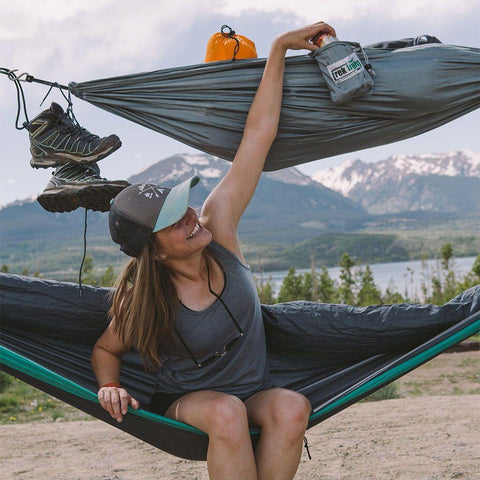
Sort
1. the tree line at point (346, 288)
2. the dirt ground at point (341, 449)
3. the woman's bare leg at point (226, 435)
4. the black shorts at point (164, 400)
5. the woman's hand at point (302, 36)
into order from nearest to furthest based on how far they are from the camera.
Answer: the woman's bare leg at point (226, 435)
the black shorts at point (164, 400)
the woman's hand at point (302, 36)
the dirt ground at point (341, 449)
the tree line at point (346, 288)

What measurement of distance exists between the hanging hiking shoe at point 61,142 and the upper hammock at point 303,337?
17.3 inches

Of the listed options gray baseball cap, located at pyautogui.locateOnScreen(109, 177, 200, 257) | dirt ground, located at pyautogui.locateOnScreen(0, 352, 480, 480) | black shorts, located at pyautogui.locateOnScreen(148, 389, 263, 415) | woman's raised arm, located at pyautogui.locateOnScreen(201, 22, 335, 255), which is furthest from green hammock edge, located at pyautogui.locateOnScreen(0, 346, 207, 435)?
dirt ground, located at pyautogui.locateOnScreen(0, 352, 480, 480)

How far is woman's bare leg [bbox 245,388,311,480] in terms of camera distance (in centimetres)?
176

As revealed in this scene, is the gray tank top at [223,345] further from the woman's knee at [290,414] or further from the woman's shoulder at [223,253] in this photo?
the woman's knee at [290,414]

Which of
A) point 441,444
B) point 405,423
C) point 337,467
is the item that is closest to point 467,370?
point 405,423

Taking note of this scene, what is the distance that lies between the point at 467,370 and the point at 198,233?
234 inches

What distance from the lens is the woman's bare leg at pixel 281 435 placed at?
176cm

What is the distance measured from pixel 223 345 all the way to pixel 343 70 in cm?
97

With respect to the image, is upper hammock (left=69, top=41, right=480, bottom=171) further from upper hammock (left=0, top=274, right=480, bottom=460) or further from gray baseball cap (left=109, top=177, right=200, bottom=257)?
upper hammock (left=0, top=274, right=480, bottom=460)

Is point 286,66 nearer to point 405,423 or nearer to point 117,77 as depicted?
point 117,77

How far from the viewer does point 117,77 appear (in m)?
2.24

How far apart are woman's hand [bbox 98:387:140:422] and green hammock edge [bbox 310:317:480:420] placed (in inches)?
24.0

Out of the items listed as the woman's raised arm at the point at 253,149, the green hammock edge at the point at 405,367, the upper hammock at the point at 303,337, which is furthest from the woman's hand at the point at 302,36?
the green hammock edge at the point at 405,367

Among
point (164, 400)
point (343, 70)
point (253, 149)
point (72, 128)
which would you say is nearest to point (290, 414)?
point (164, 400)
